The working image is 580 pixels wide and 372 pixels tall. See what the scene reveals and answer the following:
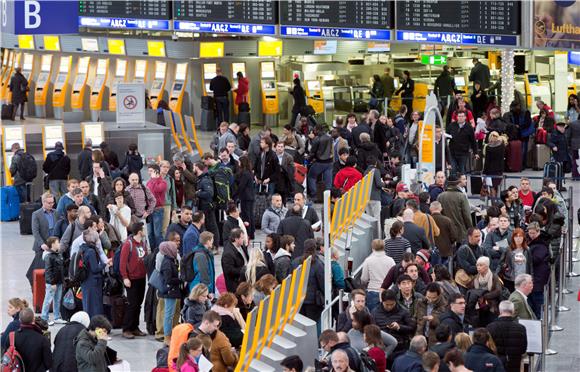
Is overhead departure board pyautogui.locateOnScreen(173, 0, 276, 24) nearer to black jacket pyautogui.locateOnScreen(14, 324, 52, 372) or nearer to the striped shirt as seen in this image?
the striped shirt

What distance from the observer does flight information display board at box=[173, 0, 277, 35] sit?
23562mm

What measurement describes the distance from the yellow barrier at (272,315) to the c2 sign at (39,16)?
5.21 m

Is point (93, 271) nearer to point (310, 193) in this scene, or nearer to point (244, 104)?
point (310, 193)

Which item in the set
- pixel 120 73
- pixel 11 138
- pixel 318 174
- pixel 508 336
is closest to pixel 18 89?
pixel 120 73

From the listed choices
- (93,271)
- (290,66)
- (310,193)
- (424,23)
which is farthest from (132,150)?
(290,66)

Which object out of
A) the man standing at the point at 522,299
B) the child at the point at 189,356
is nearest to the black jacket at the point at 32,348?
the child at the point at 189,356

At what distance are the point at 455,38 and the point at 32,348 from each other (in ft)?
33.4

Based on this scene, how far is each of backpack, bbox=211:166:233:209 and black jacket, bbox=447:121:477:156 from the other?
4.86 m

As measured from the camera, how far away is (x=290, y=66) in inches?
1368

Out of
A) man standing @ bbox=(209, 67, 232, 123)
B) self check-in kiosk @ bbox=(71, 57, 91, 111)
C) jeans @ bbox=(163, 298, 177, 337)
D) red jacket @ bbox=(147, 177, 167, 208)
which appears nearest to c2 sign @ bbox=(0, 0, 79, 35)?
red jacket @ bbox=(147, 177, 167, 208)

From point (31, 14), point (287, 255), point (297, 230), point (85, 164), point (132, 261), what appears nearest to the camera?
point (287, 255)

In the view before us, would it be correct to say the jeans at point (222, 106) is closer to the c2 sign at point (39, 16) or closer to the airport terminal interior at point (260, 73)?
the airport terminal interior at point (260, 73)

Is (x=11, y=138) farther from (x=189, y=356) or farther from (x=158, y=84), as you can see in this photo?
(x=189, y=356)

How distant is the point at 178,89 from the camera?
33906 millimetres
